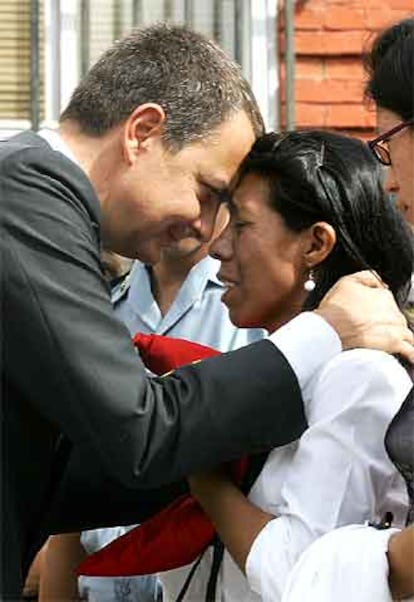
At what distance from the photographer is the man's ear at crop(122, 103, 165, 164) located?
2930 mm

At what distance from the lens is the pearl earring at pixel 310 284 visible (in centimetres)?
286

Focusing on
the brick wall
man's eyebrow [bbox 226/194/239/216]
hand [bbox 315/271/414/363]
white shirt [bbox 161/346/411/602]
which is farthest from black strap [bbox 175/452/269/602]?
the brick wall

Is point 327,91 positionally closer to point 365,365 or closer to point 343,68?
point 343,68

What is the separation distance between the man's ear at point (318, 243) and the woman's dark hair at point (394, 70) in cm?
24

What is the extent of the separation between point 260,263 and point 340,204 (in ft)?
0.59

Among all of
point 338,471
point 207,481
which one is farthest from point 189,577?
point 338,471

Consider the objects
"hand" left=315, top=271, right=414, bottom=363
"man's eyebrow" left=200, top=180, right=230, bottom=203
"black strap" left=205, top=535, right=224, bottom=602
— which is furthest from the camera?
"man's eyebrow" left=200, top=180, right=230, bottom=203

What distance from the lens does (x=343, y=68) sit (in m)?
6.46

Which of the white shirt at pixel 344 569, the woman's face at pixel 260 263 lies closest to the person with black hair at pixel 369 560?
the white shirt at pixel 344 569

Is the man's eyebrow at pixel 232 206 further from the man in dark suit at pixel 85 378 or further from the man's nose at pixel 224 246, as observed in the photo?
the man in dark suit at pixel 85 378

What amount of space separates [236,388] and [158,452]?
17cm

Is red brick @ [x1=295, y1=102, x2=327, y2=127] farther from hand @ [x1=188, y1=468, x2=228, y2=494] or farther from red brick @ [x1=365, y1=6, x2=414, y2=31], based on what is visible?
hand @ [x1=188, y1=468, x2=228, y2=494]

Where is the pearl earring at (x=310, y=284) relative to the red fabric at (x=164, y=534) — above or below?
above

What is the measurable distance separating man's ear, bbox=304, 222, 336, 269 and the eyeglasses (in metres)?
0.18
